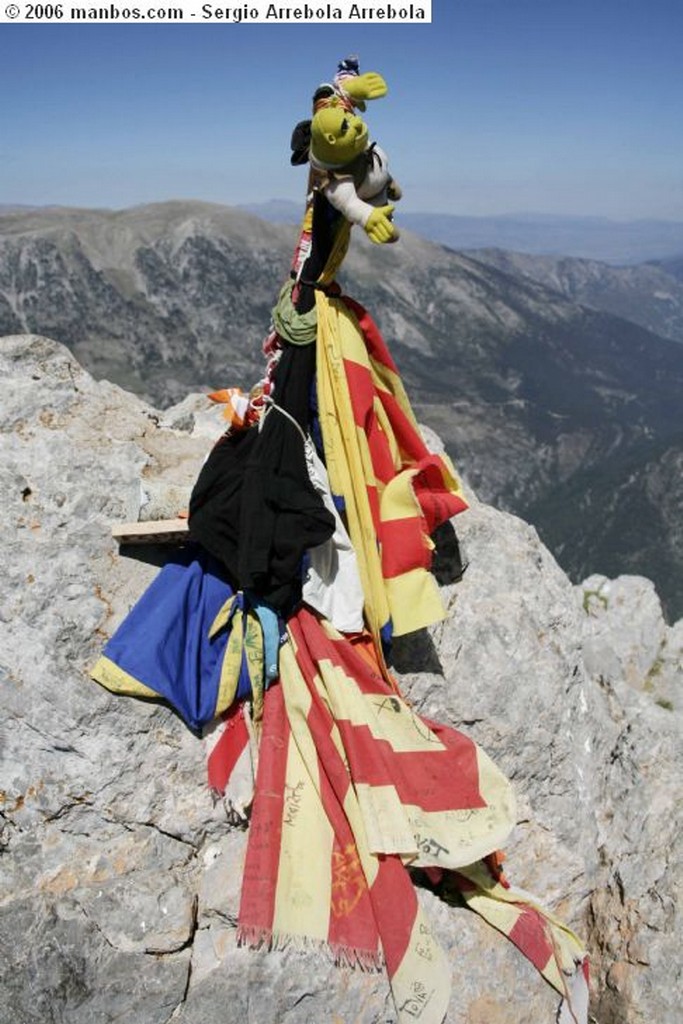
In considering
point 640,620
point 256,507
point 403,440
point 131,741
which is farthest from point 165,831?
point 640,620

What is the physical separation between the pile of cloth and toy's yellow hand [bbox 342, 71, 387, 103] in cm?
4

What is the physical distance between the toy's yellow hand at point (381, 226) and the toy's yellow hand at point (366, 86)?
974 millimetres

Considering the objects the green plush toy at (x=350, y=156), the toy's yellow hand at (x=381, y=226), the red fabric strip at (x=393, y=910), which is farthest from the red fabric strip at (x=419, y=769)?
the green plush toy at (x=350, y=156)

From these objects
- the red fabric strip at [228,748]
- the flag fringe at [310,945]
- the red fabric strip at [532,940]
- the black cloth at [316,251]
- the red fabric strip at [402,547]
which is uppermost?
the black cloth at [316,251]

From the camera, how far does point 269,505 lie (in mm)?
6117

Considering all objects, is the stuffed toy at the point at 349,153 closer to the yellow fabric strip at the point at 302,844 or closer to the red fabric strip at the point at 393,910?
the yellow fabric strip at the point at 302,844

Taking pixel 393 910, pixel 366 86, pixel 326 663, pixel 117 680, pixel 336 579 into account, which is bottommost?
pixel 393 910

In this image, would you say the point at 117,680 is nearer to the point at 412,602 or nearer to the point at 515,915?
the point at 412,602

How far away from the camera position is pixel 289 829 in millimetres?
5473

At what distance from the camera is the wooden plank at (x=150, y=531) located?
256 inches

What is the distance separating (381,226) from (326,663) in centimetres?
368

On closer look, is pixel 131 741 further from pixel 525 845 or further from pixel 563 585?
pixel 563 585

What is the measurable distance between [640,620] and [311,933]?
658 inches

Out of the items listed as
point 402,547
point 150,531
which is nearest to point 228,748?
point 150,531
